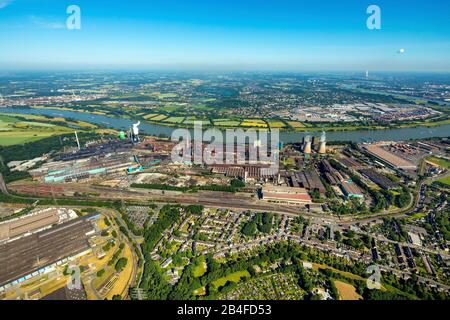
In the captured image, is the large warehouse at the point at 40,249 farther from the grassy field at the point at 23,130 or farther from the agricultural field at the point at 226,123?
the agricultural field at the point at 226,123

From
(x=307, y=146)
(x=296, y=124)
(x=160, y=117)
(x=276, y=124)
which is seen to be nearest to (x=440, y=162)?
(x=307, y=146)

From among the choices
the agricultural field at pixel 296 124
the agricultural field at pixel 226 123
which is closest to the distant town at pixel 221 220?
the agricultural field at pixel 296 124

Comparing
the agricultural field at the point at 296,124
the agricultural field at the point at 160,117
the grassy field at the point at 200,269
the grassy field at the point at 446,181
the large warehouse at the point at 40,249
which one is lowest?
the grassy field at the point at 200,269

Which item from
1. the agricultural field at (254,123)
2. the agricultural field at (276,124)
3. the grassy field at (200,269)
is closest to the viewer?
the grassy field at (200,269)

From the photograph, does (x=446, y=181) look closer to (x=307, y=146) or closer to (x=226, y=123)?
(x=307, y=146)

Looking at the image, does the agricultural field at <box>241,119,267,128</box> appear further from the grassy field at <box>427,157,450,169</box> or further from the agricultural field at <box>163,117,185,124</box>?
the grassy field at <box>427,157,450,169</box>

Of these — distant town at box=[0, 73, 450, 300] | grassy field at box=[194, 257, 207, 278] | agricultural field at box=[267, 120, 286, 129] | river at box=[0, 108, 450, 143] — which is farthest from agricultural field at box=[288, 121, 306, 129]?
grassy field at box=[194, 257, 207, 278]

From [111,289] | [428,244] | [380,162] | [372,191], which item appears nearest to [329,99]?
[380,162]
